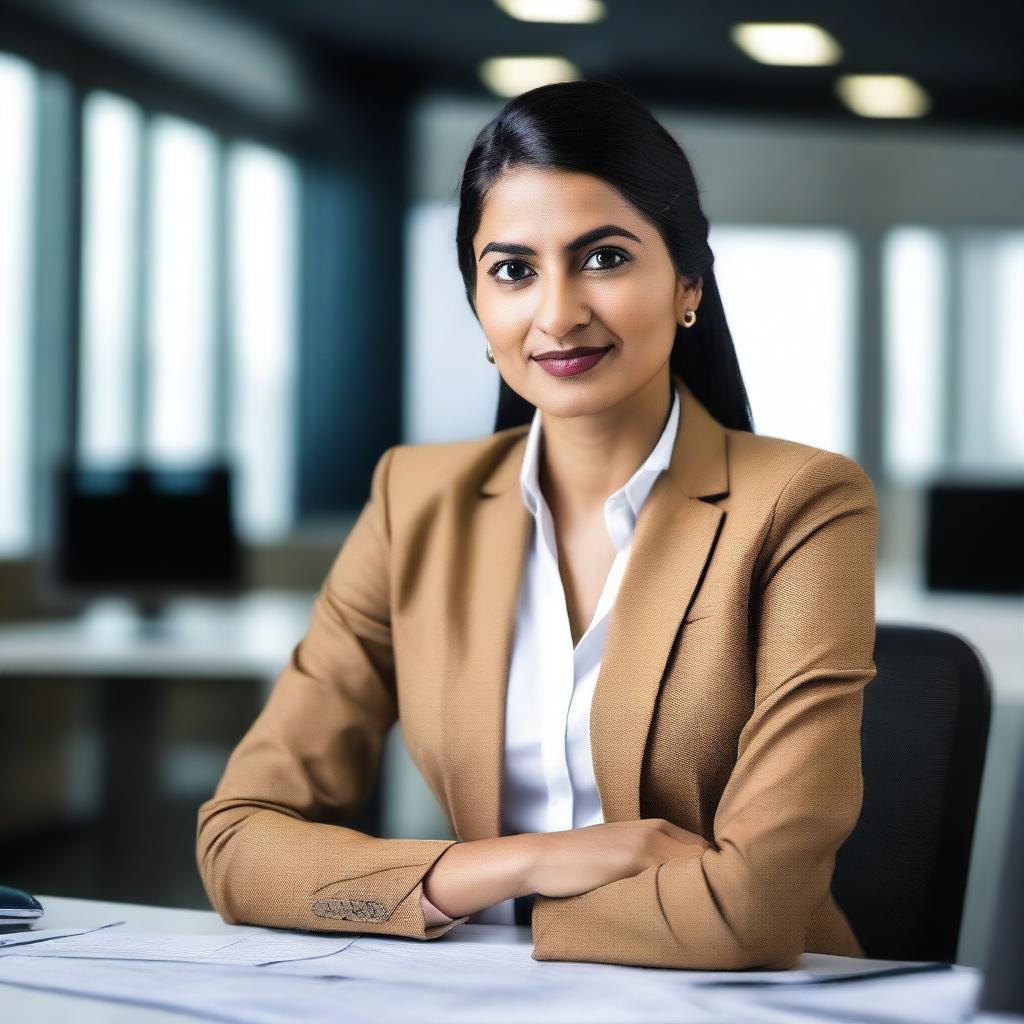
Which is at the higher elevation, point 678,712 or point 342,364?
point 342,364

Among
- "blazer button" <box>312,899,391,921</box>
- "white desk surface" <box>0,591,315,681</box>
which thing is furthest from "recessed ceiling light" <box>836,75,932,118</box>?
"blazer button" <box>312,899,391,921</box>

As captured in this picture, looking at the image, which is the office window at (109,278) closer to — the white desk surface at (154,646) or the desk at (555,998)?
the white desk surface at (154,646)

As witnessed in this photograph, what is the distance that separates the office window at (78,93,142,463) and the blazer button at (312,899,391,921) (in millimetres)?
4018

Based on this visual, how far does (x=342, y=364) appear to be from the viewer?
21.2 ft

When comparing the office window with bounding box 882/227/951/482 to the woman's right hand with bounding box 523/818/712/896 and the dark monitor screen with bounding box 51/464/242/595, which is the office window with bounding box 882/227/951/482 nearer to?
the dark monitor screen with bounding box 51/464/242/595

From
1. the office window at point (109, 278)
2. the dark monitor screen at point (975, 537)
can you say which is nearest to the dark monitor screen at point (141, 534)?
the office window at point (109, 278)

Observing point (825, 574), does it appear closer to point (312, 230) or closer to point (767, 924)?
point (767, 924)

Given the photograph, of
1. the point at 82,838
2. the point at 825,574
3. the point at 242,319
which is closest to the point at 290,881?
the point at 825,574

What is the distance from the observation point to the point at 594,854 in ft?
3.87

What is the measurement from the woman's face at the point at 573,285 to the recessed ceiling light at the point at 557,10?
5.25 m

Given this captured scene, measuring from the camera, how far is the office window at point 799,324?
6504mm

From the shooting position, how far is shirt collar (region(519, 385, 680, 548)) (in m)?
1.42

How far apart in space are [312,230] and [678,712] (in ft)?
18.0

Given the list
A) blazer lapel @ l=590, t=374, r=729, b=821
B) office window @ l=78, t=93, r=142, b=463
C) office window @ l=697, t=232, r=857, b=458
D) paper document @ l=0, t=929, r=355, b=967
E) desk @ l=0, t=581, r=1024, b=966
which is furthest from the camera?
office window @ l=697, t=232, r=857, b=458
